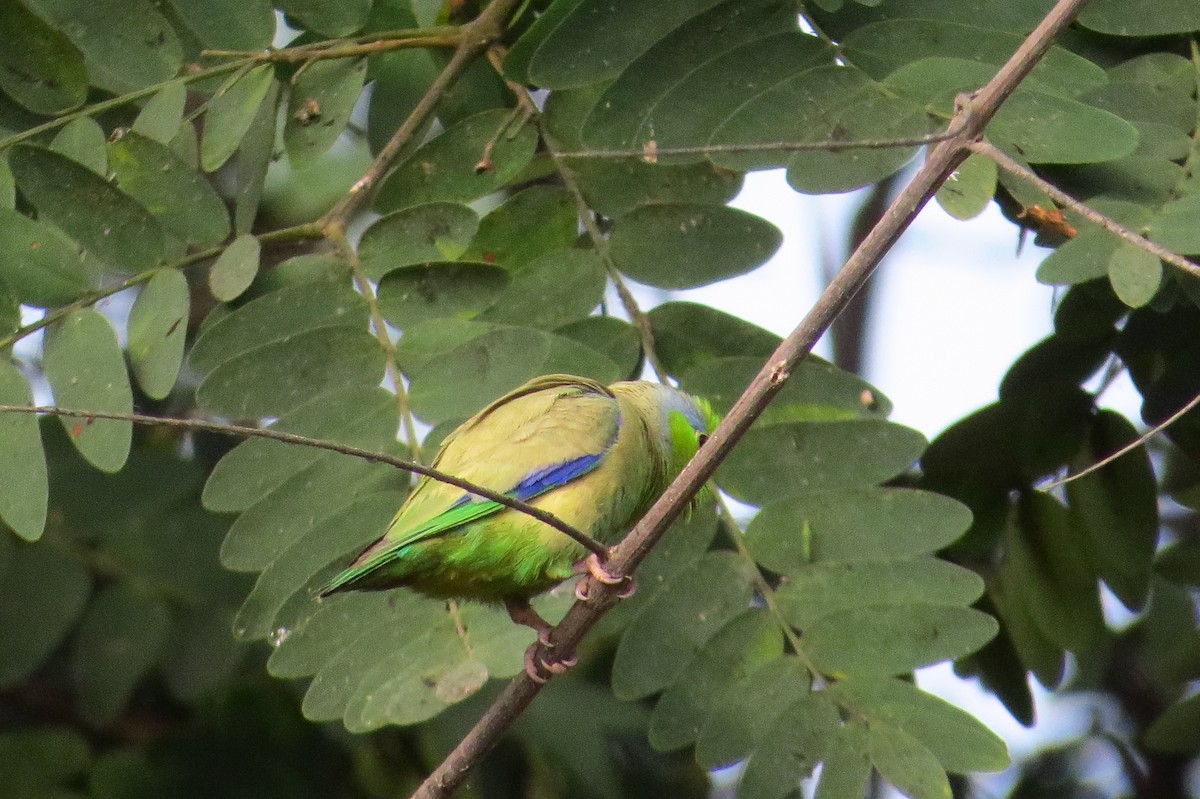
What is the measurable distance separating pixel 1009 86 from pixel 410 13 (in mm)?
1625

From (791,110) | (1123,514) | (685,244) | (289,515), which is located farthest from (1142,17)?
(289,515)

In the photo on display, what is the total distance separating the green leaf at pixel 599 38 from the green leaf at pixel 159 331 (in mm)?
884

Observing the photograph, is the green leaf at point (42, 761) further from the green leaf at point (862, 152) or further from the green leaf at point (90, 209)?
→ the green leaf at point (862, 152)

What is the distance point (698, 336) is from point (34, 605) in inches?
75.9

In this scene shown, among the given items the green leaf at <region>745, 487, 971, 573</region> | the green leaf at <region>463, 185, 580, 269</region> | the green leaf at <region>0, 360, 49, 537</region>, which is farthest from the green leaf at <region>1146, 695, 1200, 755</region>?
the green leaf at <region>0, 360, 49, 537</region>

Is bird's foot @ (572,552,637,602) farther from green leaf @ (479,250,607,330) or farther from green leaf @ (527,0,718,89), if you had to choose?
green leaf @ (527,0,718,89)

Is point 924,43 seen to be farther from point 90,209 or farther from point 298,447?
point 90,209

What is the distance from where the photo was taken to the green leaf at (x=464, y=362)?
2934mm

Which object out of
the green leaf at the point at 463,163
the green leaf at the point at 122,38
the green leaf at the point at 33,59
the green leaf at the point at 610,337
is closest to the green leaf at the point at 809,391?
the green leaf at the point at 610,337

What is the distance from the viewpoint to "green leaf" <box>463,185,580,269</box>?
3.26 meters

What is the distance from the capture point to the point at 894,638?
280cm

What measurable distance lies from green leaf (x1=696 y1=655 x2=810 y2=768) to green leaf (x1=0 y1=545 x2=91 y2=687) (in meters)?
1.85

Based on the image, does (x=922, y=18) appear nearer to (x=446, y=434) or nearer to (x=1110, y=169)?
(x=1110, y=169)

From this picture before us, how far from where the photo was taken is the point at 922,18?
2.87 metres
